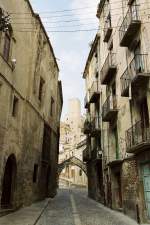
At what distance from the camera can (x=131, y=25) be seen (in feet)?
38.9

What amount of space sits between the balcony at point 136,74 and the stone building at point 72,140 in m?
37.5

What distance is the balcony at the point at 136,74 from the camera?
35.0 ft

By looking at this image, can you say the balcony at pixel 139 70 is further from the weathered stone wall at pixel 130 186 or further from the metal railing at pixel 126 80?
the weathered stone wall at pixel 130 186

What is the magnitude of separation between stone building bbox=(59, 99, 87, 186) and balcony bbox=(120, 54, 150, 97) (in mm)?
37535

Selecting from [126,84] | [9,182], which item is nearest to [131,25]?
[126,84]

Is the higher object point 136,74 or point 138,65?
point 138,65

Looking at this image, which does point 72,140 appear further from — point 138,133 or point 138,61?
point 138,133

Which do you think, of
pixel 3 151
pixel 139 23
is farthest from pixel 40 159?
pixel 139 23

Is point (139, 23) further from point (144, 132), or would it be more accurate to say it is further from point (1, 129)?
point (1, 129)

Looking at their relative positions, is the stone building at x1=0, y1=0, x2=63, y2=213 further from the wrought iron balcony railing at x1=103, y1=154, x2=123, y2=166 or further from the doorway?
the doorway

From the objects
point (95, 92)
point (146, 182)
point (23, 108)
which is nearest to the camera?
point (146, 182)

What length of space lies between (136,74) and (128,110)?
271 cm

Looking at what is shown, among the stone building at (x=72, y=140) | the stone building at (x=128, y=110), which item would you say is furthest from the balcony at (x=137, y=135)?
the stone building at (x=72, y=140)

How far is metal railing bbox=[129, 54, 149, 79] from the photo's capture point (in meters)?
11.1
